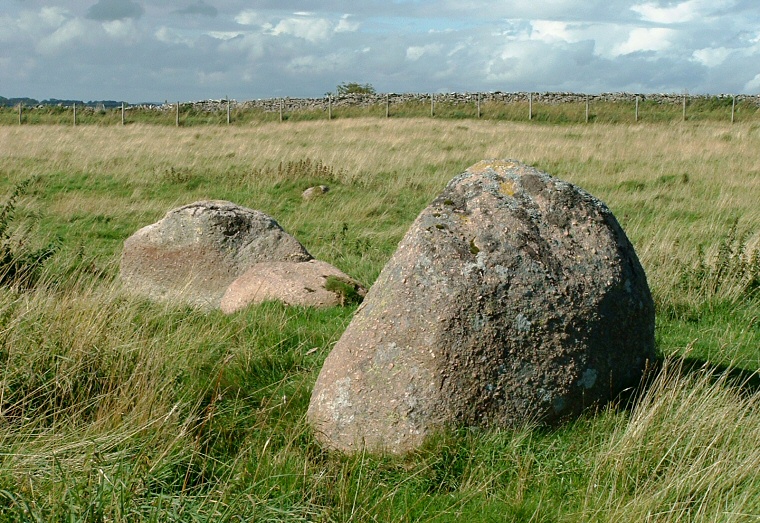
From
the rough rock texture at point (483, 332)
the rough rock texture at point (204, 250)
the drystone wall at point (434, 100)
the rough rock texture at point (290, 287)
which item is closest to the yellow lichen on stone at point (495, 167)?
the rough rock texture at point (483, 332)

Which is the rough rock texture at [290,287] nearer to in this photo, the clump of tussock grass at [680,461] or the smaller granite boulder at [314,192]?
the clump of tussock grass at [680,461]

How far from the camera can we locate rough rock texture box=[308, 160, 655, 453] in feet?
13.8

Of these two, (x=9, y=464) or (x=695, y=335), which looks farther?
(x=695, y=335)

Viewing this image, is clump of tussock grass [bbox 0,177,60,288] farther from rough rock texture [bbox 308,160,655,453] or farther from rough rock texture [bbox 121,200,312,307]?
rough rock texture [bbox 308,160,655,453]

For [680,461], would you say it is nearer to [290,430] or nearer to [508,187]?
[508,187]

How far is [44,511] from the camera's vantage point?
3162mm

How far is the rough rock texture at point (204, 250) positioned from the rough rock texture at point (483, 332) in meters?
3.89

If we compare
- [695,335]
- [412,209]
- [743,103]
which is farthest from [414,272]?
[743,103]

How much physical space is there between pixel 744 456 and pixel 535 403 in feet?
3.47

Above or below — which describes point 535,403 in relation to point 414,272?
below

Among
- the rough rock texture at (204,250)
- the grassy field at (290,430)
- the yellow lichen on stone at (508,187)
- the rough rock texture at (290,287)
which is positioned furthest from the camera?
the rough rock texture at (204,250)

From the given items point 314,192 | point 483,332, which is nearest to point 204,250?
point 483,332

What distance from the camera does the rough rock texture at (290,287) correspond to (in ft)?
23.4

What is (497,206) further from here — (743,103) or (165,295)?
(743,103)
